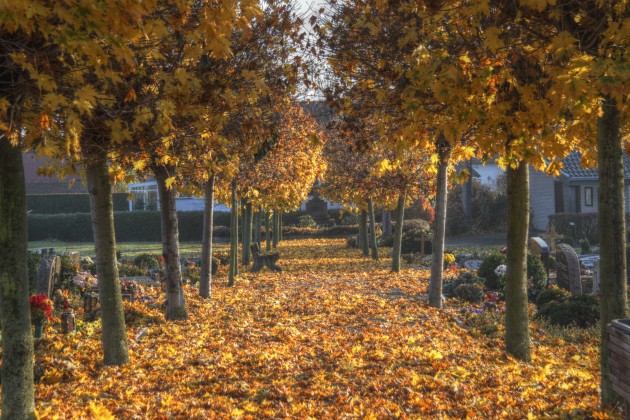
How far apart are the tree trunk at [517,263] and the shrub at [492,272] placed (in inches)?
315

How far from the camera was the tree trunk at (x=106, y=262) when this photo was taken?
738cm

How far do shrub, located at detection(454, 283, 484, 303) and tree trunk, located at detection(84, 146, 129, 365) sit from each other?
9.24 meters

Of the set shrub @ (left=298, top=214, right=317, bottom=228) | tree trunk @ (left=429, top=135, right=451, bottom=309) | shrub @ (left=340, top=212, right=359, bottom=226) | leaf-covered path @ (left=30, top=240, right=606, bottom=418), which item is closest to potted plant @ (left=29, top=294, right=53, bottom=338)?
leaf-covered path @ (left=30, top=240, right=606, bottom=418)

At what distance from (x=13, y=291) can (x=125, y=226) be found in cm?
4122

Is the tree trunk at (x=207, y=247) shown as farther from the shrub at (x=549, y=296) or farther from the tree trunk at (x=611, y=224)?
the tree trunk at (x=611, y=224)

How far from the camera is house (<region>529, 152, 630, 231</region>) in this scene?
3600 centimetres

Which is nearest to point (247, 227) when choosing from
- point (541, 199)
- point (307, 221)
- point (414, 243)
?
point (414, 243)

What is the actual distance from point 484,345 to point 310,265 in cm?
1506

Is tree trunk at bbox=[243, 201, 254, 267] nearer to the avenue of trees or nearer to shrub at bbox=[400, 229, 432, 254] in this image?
shrub at bbox=[400, 229, 432, 254]

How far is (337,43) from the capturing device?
358 inches

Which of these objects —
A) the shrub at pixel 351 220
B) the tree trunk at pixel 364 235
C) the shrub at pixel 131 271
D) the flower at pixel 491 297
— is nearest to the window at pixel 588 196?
the shrub at pixel 351 220

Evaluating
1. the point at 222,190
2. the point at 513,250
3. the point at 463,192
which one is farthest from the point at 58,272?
the point at 463,192

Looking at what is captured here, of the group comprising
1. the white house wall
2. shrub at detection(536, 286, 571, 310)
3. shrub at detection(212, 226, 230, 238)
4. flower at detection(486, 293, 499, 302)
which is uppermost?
the white house wall

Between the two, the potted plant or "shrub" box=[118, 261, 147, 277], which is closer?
the potted plant
